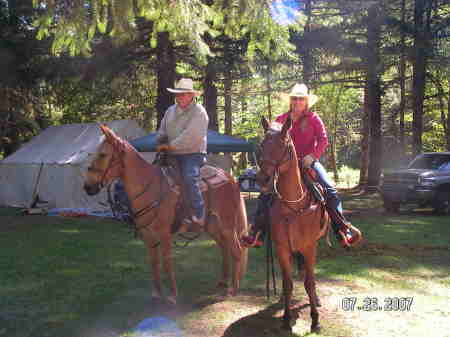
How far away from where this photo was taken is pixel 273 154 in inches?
174

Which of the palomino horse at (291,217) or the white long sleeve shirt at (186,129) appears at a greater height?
the white long sleeve shirt at (186,129)

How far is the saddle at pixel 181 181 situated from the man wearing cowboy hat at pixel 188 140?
7 centimetres

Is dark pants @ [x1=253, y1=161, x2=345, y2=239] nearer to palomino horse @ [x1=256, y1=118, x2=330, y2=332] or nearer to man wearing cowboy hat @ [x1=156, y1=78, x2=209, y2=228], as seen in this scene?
palomino horse @ [x1=256, y1=118, x2=330, y2=332]

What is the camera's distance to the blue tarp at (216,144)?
13773 mm

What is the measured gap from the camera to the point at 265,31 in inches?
314

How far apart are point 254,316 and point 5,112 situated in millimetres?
16773

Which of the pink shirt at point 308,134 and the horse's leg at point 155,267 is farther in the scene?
the horse's leg at point 155,267

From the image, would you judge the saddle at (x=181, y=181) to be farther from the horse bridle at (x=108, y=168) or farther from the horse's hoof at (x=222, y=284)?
the horse's hoof at (x=222, y=284)

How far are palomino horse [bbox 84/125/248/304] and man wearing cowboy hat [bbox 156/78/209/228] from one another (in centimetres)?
25

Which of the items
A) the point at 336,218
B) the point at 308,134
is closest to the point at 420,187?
the point at 336,218

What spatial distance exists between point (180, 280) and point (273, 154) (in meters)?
3.37

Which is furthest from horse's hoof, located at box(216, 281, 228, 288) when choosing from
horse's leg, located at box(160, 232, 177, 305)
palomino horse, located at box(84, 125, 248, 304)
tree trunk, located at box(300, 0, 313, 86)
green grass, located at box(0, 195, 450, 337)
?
tree trunk, located at box(300, 0, 313, 86)
